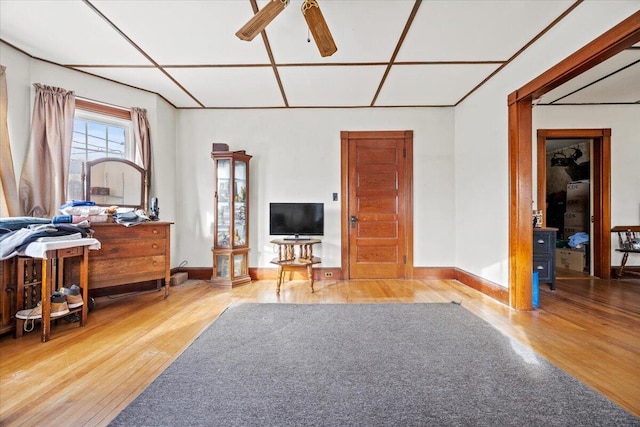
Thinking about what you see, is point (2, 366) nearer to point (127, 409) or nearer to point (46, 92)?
point (127, 409)

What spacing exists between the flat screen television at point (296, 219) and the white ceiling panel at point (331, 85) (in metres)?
1.47

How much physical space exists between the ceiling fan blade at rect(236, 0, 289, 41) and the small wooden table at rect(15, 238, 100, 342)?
214cm

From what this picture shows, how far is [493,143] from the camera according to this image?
321 centimetres

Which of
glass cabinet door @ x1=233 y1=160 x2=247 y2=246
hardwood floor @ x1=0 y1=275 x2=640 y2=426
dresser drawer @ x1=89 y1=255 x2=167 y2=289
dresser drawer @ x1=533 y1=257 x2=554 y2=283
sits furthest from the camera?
glass cabinet door @ x1=233 y1=160 x2=247 y2=246

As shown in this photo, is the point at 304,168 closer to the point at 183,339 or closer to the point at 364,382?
the point at 183,339

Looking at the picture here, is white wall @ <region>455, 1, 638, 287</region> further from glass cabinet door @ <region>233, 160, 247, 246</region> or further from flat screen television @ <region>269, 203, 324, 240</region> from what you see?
glass cabinet door @ <region>233, 160, 247, 246</region>

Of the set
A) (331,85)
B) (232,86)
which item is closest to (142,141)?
(232,86)

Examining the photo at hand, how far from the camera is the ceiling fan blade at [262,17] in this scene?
1.76 metres

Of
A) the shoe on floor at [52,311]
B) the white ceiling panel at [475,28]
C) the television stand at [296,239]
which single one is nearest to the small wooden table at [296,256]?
the television stand at [296,239]

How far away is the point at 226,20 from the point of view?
2.23 meters

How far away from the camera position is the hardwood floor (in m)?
1.44

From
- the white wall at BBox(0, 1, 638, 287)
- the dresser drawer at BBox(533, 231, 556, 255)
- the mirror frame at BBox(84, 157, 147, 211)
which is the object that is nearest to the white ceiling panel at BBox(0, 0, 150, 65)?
the mirror frame at BBox(84, 157, 147, 211)

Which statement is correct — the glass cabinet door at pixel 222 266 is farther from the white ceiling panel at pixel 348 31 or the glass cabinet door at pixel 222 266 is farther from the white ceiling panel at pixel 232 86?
the white ceiling panel at pixel 348 31

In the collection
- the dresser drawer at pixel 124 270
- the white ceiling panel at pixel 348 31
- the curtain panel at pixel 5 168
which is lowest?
the dresser drawer at pixel 124 270
